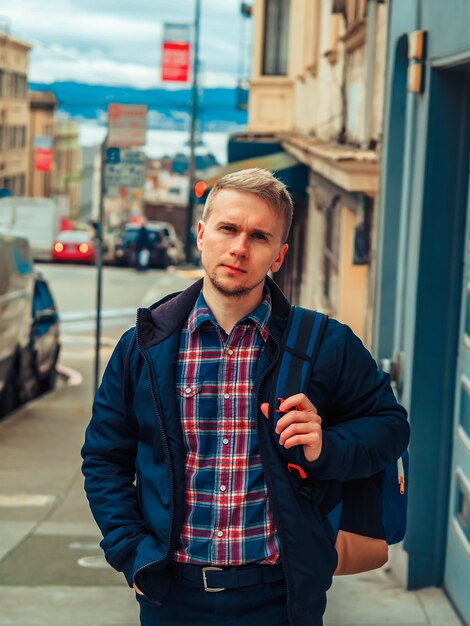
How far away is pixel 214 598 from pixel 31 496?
22.7 ft

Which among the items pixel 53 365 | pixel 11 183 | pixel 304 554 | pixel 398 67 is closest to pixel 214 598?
pixel 304 554

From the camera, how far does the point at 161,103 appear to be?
41156 mm

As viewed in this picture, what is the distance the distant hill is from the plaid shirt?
34390mm

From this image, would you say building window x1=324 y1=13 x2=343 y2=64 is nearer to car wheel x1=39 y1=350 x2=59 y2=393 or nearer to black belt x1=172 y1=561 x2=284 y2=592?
car wheel x1=39 y1=350 x2=59 y2=393

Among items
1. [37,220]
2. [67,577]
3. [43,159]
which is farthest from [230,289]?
[43,159]

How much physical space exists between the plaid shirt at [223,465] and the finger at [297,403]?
168 millimetres

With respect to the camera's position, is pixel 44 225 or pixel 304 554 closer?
pixel 304 554

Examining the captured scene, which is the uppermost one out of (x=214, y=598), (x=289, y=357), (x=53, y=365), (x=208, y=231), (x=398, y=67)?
(x=398, y=67)

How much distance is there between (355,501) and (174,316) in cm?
70

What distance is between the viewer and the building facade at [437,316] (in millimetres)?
6023

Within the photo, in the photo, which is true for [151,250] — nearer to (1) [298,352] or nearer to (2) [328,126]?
(2) [328,126]

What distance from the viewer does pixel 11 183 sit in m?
68.6

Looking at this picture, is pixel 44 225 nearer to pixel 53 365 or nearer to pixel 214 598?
pixel 53 365

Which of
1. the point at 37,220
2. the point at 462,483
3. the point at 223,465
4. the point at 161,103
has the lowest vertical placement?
the point at 37,220
